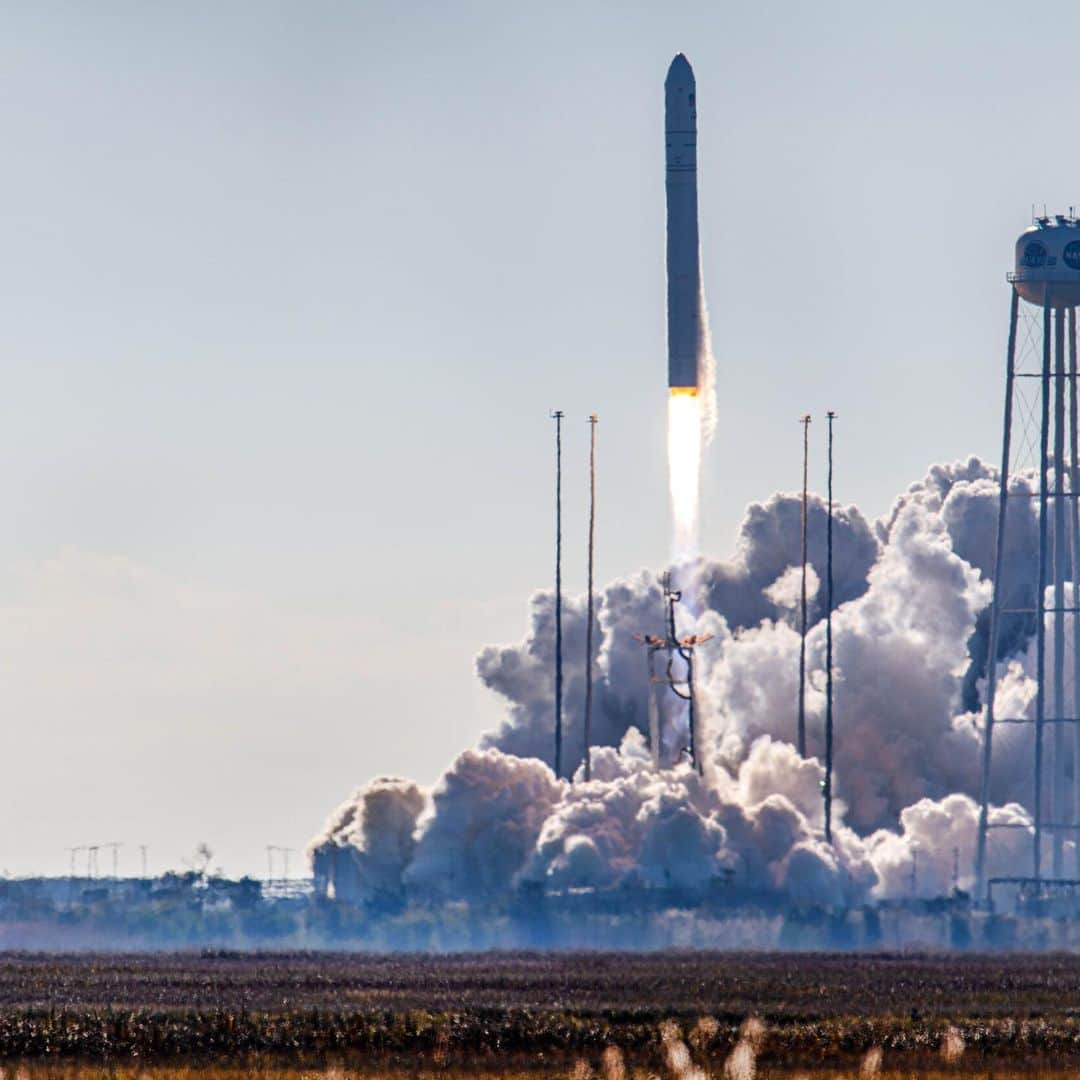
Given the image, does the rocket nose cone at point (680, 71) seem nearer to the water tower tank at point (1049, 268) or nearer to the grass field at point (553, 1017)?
the water tower tank at point (1049, 268)

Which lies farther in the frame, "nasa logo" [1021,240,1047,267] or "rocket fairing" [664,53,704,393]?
"nasa logo" [1021,240,1047,267]

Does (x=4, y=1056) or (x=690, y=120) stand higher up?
(x=690, y=120)

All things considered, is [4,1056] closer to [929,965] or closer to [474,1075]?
[474,1075]

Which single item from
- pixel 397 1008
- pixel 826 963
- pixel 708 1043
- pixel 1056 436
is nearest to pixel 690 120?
pixel 1056 436

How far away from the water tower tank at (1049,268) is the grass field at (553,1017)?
38460mm

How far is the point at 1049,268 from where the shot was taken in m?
196

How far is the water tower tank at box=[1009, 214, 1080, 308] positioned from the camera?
641ft

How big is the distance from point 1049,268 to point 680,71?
29.7 meters

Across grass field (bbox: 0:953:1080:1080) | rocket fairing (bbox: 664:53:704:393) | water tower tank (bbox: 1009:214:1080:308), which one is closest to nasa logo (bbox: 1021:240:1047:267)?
water tower tank (bbox: 1009:214:1080:308)

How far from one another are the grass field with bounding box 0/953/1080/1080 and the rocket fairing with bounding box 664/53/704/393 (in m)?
30.1

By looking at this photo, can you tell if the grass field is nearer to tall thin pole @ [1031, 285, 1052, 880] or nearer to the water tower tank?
tall thin pole @ [1031, 285, 1052, 880]

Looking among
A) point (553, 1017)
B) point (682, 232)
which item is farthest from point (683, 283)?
point (553, 1017)

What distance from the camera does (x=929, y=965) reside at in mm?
175625

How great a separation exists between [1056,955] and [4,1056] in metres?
89.2
